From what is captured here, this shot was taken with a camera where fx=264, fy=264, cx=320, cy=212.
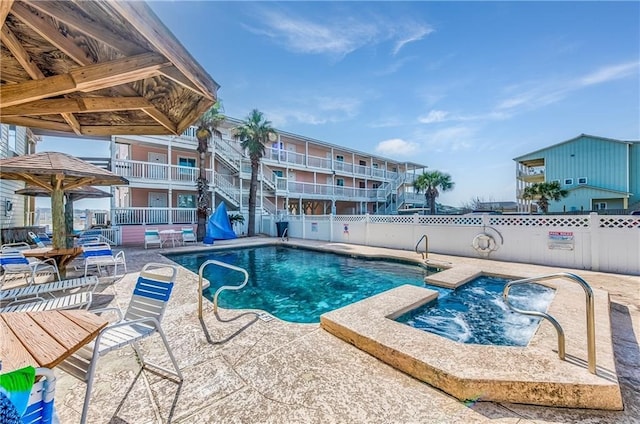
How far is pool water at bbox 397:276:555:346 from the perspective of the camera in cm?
414

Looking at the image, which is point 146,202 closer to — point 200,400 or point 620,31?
point 200,400

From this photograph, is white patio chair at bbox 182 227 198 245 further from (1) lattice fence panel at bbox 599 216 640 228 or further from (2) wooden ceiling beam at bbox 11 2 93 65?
(1) lattice fence panel at bbox 599 216 640 228

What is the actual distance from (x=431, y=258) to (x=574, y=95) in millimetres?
9248

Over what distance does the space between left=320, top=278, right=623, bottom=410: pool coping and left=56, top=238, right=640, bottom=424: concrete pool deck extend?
0.08 metres

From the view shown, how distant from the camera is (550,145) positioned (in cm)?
2167

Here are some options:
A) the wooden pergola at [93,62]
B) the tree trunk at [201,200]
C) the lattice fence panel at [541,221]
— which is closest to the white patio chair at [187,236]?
the tree trunk at [201,200]

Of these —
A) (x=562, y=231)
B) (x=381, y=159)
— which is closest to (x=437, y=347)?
(x=562, y=231)

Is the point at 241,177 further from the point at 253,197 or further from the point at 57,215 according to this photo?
the point at 57,215

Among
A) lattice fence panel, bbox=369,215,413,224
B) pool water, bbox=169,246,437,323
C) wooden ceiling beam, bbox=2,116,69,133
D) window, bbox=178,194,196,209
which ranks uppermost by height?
wooden ceiling beam, bbox=2,116,69,133

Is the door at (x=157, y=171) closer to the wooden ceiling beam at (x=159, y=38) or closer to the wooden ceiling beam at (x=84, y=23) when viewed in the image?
the wooden ceiling beam at (x=159, y=38)

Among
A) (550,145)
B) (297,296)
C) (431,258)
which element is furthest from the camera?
(550,145)

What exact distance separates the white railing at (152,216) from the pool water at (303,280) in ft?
18.2

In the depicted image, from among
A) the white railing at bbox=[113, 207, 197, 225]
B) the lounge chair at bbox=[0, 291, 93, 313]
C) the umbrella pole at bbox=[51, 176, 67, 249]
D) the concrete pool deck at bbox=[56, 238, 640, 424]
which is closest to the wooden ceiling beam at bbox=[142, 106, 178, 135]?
the lounge chair at bbox=[0, 291, 93, 313]

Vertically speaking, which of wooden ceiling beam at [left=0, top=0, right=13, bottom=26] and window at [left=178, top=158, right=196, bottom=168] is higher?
window at [left=178, top=158, right=196, bottom=168]
